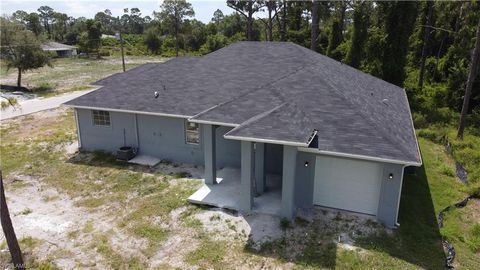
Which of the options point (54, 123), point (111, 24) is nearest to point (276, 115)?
point (54, 123)

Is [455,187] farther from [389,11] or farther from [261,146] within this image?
[389,11]

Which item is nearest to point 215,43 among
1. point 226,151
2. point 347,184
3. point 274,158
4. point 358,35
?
point 358,35

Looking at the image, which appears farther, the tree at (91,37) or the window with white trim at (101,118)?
the tree at (91,37)

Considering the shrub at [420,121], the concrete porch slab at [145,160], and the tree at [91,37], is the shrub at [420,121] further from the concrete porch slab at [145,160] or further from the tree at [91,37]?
the tree at [91,37]

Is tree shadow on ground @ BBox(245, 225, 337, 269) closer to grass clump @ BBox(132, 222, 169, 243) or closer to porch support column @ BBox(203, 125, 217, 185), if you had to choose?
grass clump @ BBox(132, 222, 169, 243)

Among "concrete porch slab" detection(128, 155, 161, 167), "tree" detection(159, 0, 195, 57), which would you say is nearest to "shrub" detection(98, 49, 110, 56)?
"tree" detection(159, 0, 195, 57)

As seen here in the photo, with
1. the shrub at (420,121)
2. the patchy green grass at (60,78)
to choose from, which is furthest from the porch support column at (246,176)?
the patchy green grass at (60,78)

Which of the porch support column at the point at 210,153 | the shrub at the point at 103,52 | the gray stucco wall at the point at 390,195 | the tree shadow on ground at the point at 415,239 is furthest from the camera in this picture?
the shrub at the point at 103,52

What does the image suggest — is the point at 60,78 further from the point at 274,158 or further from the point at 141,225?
the point at 141,225
